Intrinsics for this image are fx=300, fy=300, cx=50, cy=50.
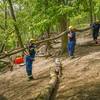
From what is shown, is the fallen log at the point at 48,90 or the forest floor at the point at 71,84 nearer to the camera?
the fallen log at the point at 48,90

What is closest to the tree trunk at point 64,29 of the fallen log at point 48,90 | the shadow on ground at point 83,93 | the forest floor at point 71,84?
the forest floor at point 71,84

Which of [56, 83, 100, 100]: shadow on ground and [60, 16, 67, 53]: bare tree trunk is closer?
[56, 83, 100, 100]: shadow on ground

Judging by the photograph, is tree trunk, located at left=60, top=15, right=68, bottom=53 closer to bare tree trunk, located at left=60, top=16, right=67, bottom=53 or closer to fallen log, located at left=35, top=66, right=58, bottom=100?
bare tree trunk, located at left=60, top=16, right=67, bottom=53

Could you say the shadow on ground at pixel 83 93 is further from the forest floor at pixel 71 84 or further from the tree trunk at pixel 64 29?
the tree trunk at pixel 64 29

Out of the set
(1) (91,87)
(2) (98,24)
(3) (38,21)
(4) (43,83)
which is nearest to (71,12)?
(3) (38,21)

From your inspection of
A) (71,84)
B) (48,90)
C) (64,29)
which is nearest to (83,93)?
(48,90)

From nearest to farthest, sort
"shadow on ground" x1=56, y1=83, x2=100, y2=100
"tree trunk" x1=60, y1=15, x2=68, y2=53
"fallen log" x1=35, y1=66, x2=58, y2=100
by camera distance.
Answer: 1. "shadow on ground" x1=56, y1=83, x2=100, y2=100
2. "fallen log" x1=35, y1=66, x2=58, y2=100
3. "tree trunk" x1=60, y1=15, x2=68, y2=53

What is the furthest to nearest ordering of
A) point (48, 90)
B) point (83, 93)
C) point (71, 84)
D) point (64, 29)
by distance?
point (64, 29) < point (71, 84) < point (48, 90) < point (83, 93)

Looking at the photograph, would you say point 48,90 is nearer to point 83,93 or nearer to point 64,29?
point 83,93

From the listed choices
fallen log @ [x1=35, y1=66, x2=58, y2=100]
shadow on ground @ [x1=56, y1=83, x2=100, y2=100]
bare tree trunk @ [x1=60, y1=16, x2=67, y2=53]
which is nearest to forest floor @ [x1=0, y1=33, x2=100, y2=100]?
shadow on ground @ [x1=56, y1=83, x2=100, y2=100]

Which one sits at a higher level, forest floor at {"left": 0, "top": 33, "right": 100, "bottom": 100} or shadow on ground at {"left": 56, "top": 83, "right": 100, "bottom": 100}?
shadow on ground at {"left": 56, "top": 83, "right": 100, "bottom": 100}

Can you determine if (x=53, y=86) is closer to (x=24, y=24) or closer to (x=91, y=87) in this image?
(x=91, y=87)

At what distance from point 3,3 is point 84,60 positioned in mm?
15068

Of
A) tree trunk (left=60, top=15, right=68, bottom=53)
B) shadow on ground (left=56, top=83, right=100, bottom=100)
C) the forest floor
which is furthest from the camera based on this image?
tree trunk (left=60, top=15, right=68, bottom=53)
